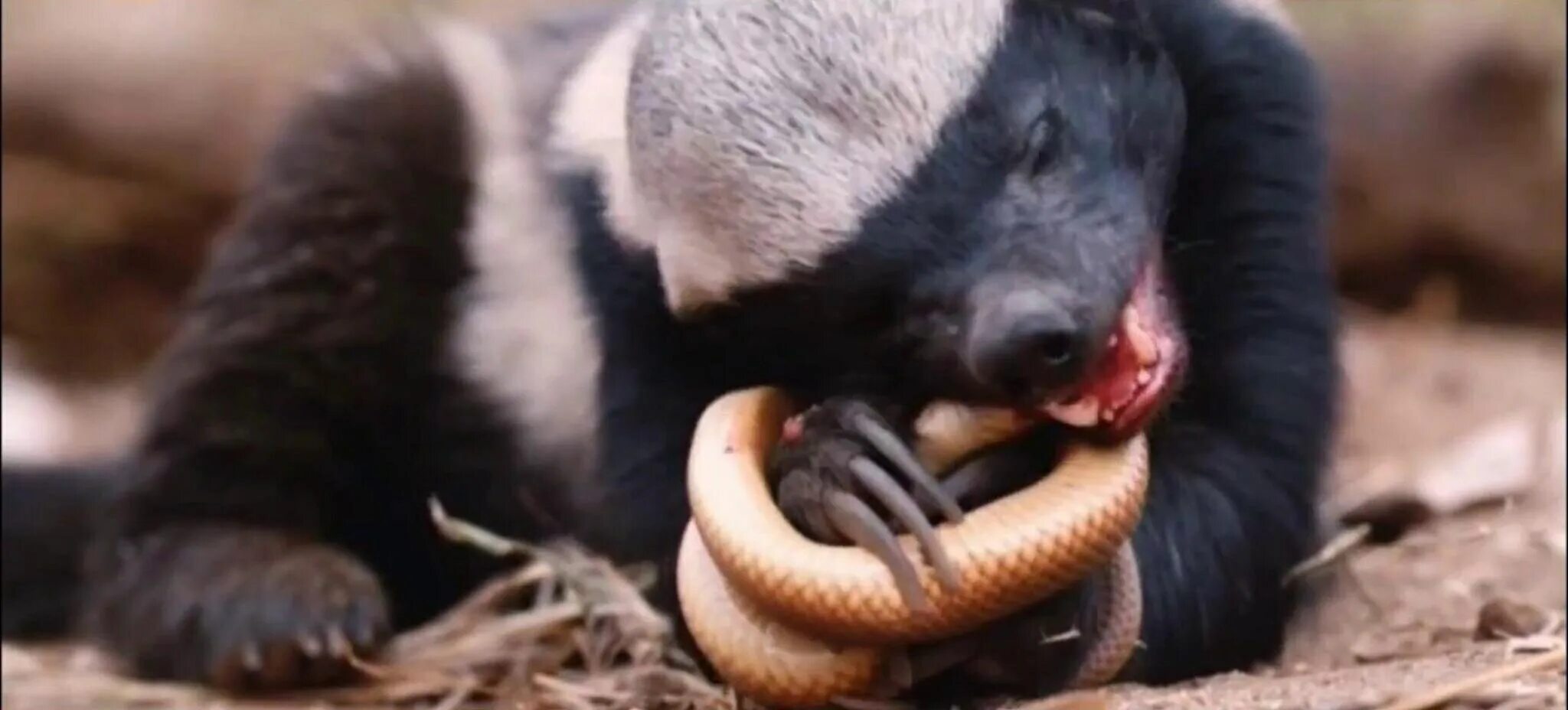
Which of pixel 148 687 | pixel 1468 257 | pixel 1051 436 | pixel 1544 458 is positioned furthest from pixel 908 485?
pixel 1468 257

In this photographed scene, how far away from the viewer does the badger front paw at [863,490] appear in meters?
2.24

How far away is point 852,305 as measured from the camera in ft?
7.93

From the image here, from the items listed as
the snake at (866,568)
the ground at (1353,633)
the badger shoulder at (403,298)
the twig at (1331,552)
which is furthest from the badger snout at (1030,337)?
the badger shoulder at (403,298)

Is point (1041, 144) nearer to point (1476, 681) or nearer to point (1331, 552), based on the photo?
point (1476, 681)

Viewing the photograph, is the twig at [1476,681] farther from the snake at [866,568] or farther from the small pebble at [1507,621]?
the small pebble at [1507,621]

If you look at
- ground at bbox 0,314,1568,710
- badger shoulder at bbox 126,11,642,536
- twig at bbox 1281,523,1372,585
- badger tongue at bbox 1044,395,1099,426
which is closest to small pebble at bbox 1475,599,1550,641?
ground at bbox 0,314,1568,710

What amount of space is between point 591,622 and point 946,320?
127 cm

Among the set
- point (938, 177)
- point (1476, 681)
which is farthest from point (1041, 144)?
point (1476, 681)

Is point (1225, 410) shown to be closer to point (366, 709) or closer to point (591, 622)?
point (591, 622)

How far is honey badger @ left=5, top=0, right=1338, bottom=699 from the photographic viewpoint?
2326 millimetres

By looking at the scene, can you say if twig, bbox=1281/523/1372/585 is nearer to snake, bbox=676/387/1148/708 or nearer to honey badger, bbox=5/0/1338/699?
honey badger, bbox=5/0/1338/699

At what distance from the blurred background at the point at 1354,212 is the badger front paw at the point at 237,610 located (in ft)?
2.09

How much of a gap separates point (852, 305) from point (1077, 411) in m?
0.26

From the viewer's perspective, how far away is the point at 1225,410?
2.71 m
